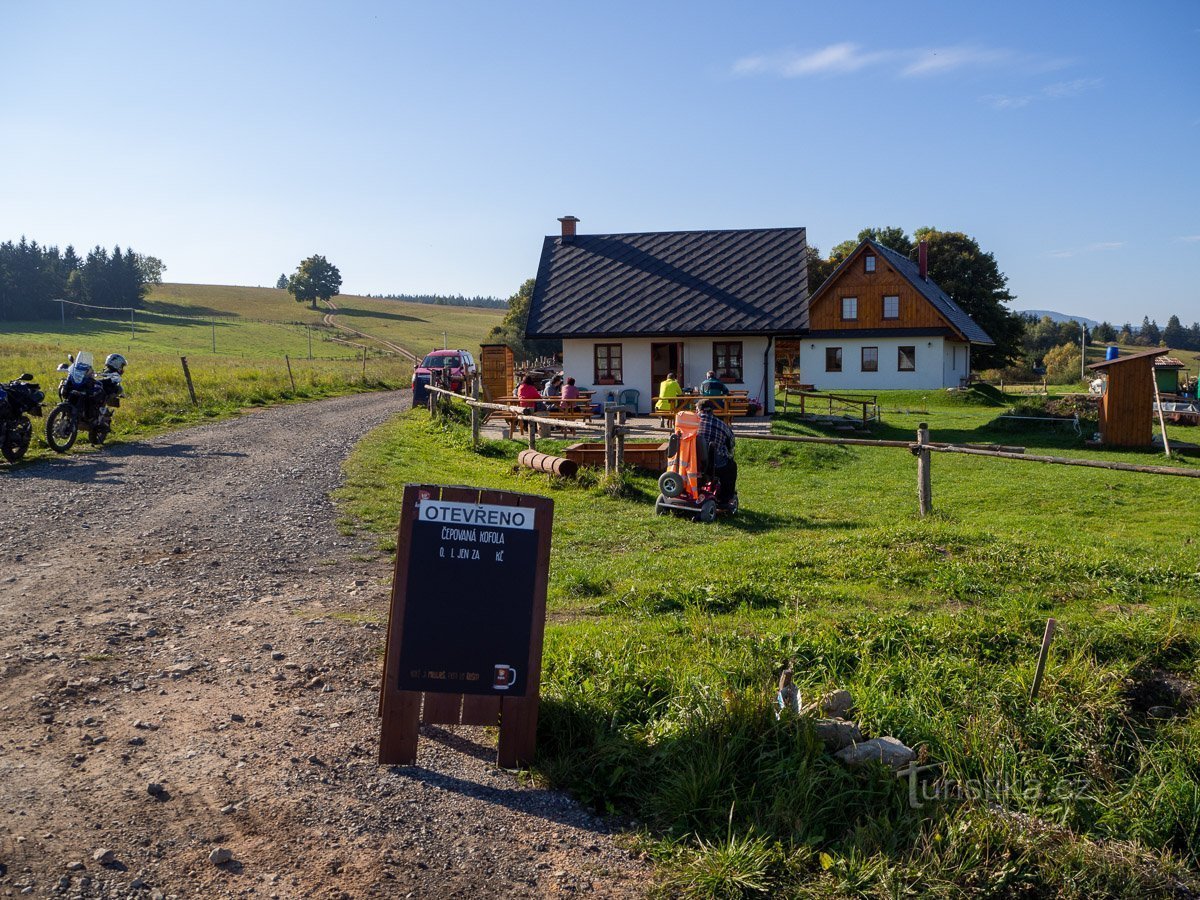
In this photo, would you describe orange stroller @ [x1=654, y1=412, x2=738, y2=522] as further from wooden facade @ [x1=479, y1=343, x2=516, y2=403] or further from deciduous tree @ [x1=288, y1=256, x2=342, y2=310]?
deciduous tree @ [x1=288, y1=256, x2=342, y2=310]

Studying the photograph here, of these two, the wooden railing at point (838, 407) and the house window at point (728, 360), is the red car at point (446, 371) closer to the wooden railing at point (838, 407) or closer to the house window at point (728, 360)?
the house window at point (728, 360)

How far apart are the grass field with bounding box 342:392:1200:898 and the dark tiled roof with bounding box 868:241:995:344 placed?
3617cm

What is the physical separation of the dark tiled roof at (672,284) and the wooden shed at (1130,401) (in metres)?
8.30

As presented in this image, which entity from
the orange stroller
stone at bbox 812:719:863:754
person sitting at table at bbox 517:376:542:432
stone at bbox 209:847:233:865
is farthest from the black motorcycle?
stone at bbox 812:719:863:754

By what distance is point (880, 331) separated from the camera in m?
44.7

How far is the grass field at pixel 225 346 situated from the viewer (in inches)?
1013

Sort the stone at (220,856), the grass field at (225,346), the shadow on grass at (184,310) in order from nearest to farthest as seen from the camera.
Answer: the stone at (220,856) < the grass field at (225,346) < the shadow on grass at (184,310)

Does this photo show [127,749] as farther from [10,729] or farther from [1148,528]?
[1148,528]

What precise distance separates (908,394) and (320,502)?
109ft

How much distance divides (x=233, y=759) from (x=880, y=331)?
43.3 metres

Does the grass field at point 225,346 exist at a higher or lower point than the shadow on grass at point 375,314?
lower

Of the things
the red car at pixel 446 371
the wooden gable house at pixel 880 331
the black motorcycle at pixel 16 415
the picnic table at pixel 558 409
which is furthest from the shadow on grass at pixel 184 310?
the black motorcycle at pixel 16 415

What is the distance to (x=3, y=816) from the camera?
12.8 feet

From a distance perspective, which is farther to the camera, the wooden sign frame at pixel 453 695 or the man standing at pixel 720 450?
the man standing at pixel 720 450
